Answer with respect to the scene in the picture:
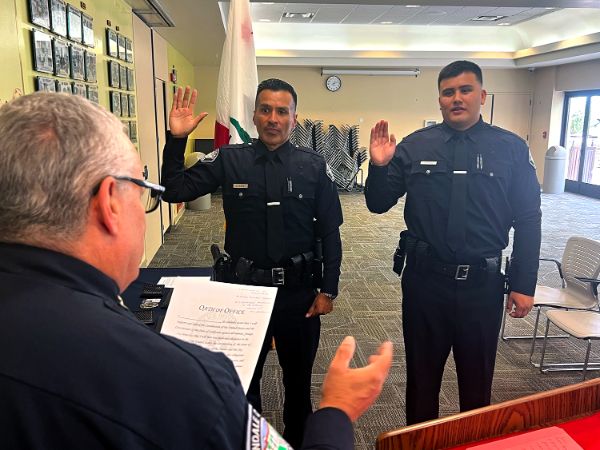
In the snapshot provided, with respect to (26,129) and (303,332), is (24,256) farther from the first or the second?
(303,332)

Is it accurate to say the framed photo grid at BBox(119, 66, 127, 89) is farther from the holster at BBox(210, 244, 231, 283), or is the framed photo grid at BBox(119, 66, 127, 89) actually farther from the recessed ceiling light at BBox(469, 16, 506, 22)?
the recessed ceiling light at BBox(469, 16, 506, 22)

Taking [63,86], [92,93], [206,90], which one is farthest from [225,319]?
[206,90]

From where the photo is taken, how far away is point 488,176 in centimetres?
208

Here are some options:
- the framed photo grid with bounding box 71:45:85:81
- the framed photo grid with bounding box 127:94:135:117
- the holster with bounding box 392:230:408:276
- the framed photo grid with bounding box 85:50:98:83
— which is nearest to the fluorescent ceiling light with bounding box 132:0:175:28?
the framed photo grid with bounding box 127:94:135:117

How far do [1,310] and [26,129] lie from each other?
0.75 feet

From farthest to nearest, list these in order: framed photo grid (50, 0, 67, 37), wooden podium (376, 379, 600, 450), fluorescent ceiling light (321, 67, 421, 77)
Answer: fluorescent ceiling light (321, 67, 421, 77) → framed photo grid (50, 0, 67, 37) → wooden podium (376, 379, 600, 450)

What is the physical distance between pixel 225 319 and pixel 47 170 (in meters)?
0.78

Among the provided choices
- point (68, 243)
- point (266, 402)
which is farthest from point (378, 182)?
point (68, 243)

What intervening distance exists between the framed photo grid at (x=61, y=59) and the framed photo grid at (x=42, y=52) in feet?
0.17

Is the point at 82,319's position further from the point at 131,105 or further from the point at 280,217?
the point at 131,105

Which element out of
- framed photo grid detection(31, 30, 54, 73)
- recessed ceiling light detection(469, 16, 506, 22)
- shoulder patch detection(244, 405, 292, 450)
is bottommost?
shoulder patch detection(244, 405, 292, 450)

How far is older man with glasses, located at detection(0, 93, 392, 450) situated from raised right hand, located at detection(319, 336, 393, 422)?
0.23 metres

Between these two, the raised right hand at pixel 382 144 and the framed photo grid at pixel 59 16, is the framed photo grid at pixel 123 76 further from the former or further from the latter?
the raised right hand at pixel 382 144

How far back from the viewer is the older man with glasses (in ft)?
1.79
